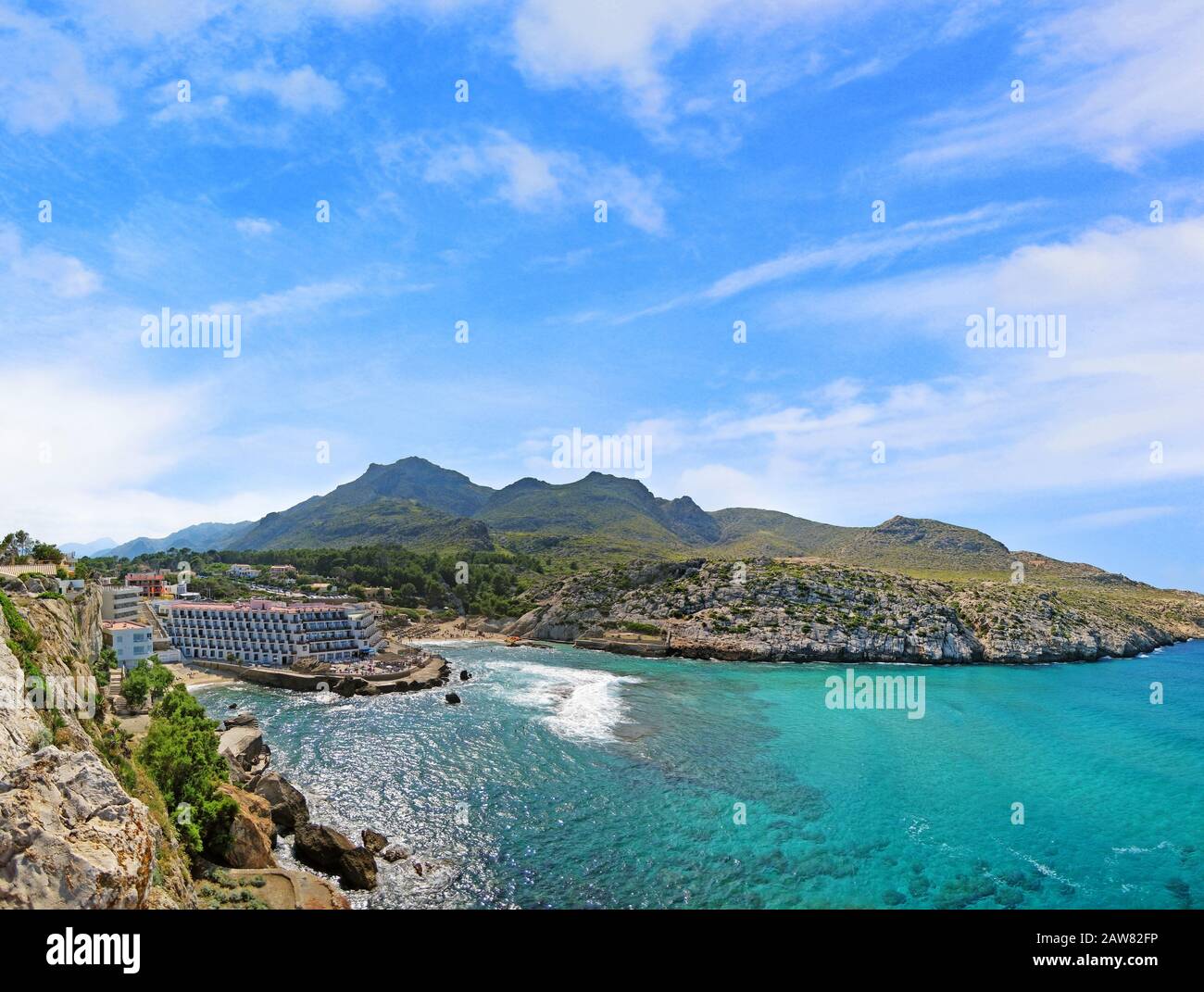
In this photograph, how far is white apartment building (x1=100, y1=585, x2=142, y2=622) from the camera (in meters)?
103

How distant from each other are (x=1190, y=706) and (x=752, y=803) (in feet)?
231

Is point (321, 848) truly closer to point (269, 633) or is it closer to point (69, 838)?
point (69, 838)

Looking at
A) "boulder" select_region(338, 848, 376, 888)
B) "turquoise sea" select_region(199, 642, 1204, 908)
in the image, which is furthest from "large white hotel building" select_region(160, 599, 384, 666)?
"boulder" select_region(338, 848, 376, 888)

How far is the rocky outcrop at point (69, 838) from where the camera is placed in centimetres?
1388

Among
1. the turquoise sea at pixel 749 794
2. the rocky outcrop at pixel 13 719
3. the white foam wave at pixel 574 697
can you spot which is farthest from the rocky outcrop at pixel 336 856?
the white foam wave at pixel 574 697

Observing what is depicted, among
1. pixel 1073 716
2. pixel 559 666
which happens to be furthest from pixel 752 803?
pixel 559 666

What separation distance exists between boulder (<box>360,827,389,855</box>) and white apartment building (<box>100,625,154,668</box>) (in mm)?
60865

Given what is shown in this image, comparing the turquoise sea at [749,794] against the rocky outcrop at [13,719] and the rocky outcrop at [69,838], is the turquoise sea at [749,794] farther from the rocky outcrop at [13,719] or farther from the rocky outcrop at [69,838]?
the rocky outcrop at [69,838]

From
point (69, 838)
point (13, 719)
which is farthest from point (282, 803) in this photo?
point (69, 838)

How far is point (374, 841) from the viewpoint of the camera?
34.7m

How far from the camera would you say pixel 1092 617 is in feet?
407

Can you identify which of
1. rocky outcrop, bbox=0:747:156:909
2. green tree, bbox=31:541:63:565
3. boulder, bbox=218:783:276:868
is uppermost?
green tree, bbox=31:541:63:565

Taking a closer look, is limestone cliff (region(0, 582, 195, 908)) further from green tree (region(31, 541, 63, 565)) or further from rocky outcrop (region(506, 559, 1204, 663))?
rocky outcrop (region(506, 559, 1204, 663))

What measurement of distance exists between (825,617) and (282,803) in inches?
3807
